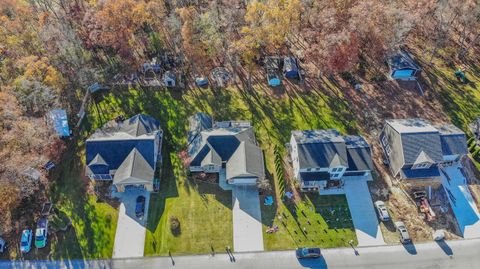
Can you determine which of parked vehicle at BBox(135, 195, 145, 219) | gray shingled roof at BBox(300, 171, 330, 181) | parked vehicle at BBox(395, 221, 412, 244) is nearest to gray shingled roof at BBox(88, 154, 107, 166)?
parked vehicle at BBox(135, 195, 145, 219)

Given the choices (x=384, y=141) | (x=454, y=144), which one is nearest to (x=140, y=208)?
(x=384, y=141)

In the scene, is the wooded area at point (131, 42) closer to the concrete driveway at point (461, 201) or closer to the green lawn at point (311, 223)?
the green lawn at point (311, 223)

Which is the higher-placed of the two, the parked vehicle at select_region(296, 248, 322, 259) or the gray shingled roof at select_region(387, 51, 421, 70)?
the gray shingled roof at select_region(387, 51, 421, 70)

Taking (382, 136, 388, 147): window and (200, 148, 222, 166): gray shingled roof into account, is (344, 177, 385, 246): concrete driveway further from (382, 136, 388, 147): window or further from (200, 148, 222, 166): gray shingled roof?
(200, 148, 222, 166): gray shingled roof

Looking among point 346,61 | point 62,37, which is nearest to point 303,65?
point 346,61

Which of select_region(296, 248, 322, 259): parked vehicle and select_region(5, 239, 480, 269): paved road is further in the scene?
select_region(296, 248, 322, 259): parked vehicle

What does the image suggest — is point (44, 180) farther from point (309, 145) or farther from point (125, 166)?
point (309, 145)

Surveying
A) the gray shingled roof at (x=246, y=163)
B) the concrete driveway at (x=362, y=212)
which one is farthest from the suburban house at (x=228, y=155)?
the concrete driveway at (x=362, y=212)
